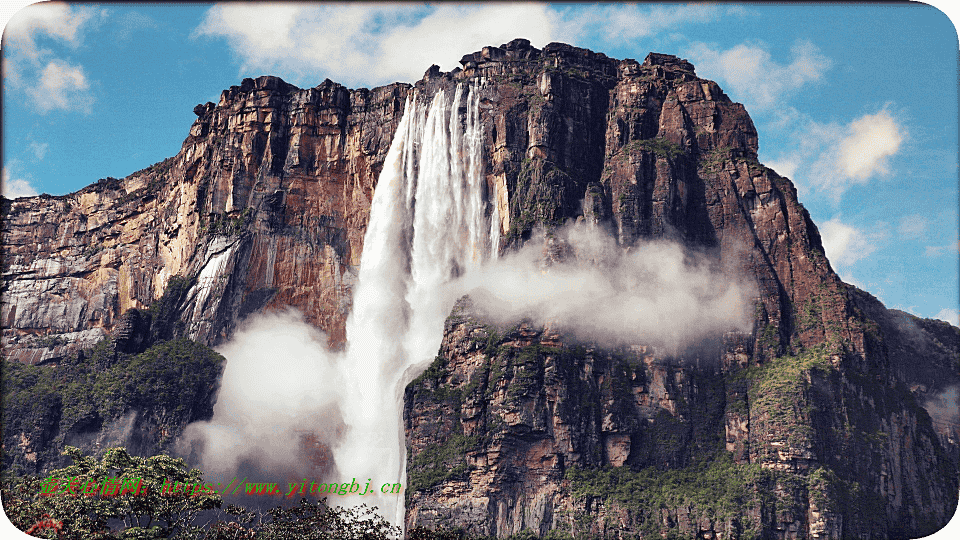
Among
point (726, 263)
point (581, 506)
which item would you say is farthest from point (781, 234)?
point (581, 506)

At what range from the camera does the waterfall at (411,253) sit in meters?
94.3

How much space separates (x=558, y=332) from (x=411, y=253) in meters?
16.9

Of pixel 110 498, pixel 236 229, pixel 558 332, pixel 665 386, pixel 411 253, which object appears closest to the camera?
pixel 110 498

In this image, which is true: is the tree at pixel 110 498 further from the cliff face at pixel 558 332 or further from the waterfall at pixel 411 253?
the waterfall at pixel 411 253

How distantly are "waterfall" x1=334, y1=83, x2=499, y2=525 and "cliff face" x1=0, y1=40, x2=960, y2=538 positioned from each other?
5.72 ft

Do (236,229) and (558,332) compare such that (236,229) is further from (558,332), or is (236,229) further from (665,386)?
(665,386)

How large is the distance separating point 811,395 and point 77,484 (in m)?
48.4

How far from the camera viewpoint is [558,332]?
286 feet

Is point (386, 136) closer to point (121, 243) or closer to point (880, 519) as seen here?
point (121, 243)

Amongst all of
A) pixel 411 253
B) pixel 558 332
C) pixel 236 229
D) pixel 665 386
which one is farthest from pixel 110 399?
pixel 665 386

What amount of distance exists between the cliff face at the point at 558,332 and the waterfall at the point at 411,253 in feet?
5.72

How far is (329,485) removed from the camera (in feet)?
296

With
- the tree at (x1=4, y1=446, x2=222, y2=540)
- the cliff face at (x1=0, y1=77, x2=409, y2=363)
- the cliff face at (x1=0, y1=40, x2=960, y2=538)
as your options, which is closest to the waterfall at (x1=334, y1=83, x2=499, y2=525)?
the cliff face at (x1=0, y1=40, x2=960, y2=538)

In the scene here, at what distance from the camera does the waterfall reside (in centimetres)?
9431
